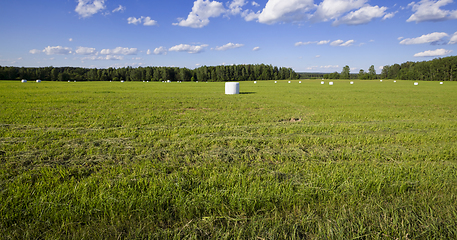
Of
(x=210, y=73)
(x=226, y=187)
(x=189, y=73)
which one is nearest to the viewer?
(x=226, y=187)

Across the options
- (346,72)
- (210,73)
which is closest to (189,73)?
(210,73)

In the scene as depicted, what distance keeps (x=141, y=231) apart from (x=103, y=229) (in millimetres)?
485

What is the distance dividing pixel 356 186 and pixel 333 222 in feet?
4.19

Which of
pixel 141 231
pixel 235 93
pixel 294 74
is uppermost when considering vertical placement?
pixel 294 74

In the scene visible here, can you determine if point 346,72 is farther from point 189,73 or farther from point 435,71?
point 189,73

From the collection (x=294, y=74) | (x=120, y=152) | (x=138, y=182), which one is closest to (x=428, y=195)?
(x=138, y=182)

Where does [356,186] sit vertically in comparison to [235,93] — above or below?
below

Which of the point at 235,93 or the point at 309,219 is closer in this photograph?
the point at 309,219

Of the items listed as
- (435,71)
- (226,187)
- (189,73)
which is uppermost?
(189,73)

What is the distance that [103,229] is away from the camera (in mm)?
2865

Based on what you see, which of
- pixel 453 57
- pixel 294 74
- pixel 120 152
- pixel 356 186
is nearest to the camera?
pixel 356 186

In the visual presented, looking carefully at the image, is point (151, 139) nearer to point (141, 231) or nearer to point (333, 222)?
point (141, 231)

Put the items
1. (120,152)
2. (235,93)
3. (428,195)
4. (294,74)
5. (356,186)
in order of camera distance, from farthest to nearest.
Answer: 1. (294,74)
2. (235,93)
3. (120,152)
4. (356,186)
5. (428,195)

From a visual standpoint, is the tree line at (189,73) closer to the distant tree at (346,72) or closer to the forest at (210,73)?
the forest at (210,73)
